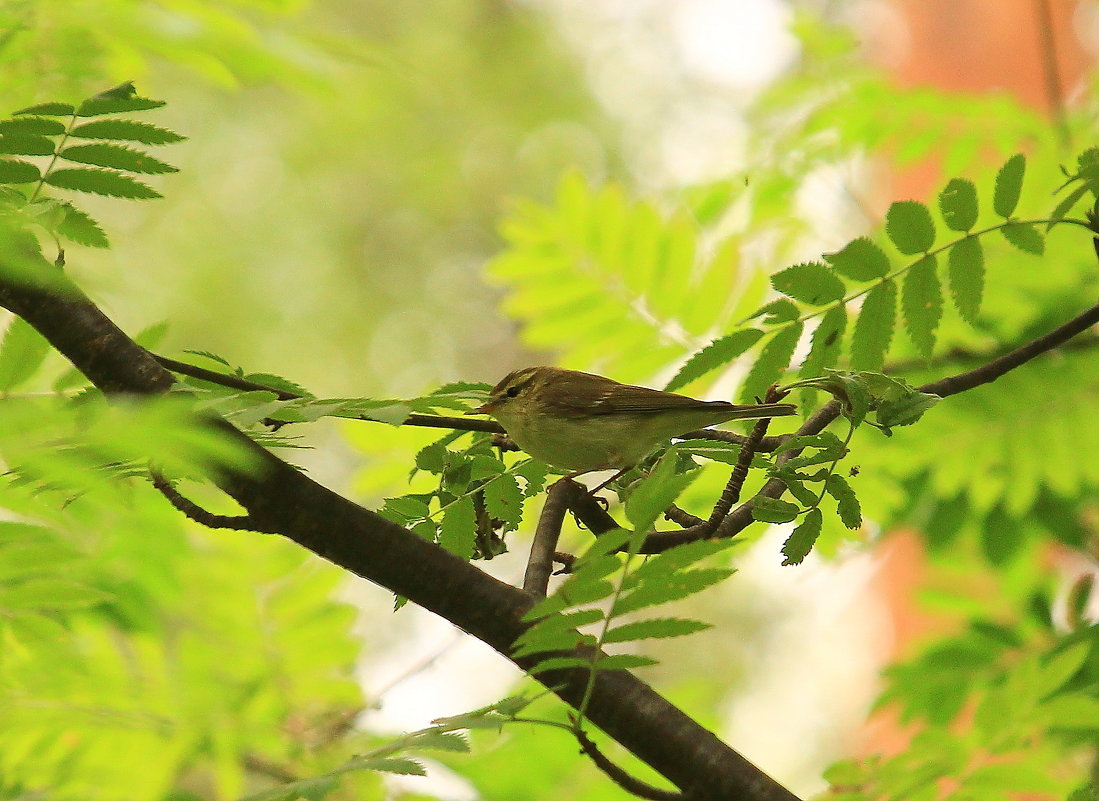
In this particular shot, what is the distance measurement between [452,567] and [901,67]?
868 centimetres

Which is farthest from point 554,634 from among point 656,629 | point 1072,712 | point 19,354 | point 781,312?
→ point 1072,712

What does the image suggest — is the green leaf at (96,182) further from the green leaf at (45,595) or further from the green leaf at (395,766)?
the green leaf at (395,766)

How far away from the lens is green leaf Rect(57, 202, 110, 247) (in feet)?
5.88

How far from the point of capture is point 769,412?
231cm

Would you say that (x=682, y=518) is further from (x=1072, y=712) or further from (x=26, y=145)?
(x=26, y=145)

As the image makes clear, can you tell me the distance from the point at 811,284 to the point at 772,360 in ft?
0.62

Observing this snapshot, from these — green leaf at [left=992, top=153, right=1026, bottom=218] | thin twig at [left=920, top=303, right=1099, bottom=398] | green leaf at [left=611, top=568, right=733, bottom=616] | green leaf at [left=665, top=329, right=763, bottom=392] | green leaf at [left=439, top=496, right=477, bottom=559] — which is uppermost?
green leaf at [left=992, top=153, right=1026, bottom=218]

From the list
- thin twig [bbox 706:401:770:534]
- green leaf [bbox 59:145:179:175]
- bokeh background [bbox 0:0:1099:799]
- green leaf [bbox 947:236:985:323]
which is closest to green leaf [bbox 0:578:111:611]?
green leaf [bbox 59:145:179:175]

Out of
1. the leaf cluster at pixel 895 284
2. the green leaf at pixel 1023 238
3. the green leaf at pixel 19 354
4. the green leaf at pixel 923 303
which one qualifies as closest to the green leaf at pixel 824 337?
the leaf cluster at pixel 895 284

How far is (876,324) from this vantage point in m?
2.19

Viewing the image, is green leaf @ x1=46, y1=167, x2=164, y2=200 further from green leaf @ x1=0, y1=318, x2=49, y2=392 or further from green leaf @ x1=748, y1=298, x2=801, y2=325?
green leaf @ x1=748, y1=298, x2=801, y2=325

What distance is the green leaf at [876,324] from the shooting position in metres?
2.15

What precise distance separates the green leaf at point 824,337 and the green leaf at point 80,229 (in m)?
1.42

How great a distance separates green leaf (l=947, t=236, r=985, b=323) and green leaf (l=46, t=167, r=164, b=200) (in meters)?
1.60
